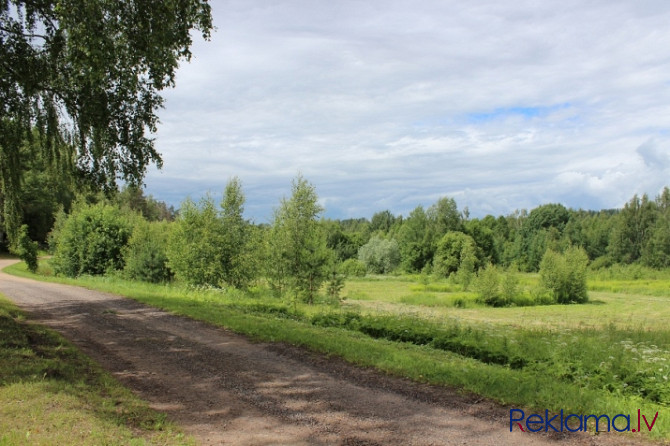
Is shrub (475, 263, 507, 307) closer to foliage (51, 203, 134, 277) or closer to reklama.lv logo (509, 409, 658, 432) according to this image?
foliage (51, 203, 134, 277)

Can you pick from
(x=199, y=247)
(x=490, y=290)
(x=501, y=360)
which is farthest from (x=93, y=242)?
(x=490, y=290)

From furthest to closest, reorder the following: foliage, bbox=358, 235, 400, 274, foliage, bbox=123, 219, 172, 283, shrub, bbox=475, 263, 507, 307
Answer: foliage, bbox=358, 235, 400, 274
shrub, bbox=475, 263, 507, 307
foliage, bbox=123, 219, 172, 283

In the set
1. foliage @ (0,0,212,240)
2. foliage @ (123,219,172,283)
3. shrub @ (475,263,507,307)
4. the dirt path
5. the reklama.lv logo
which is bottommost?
shrub @ (475,263,507,307)

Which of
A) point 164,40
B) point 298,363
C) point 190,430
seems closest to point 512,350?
point 298,363

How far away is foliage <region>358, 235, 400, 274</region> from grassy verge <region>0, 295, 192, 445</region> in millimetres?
90426

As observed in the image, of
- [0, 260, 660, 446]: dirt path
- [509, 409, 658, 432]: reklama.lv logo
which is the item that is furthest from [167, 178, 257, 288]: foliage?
[509, 409, 658, 432]: reklama.lv logo

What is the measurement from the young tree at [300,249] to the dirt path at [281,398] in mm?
10430

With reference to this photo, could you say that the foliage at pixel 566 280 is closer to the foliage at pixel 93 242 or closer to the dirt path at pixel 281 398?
the foliage at pixel 93 242

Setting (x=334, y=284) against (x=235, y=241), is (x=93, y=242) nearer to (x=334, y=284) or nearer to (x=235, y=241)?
(x=235, y=241)

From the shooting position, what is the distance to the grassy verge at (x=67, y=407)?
5.07 metres

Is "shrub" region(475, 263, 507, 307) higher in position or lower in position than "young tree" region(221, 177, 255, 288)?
lower

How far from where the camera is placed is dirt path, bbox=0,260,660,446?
5305 mm

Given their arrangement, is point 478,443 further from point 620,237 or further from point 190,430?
point 620,237

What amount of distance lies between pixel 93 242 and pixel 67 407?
27.7 meters
